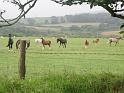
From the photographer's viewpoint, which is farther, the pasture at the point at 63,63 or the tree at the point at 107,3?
the pasture at the point at 63,63

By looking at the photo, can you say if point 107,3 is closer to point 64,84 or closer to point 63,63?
point 64,84

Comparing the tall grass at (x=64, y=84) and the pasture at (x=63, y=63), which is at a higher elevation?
the tall grass at (x=64, y=84)

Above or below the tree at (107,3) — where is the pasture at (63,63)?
below

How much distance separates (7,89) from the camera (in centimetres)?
1148

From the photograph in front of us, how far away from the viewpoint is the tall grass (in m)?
11.5

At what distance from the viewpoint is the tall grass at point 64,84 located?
37.8 feet

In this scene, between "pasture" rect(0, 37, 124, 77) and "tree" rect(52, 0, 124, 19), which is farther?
"pasture" rect(0, 37, 124, 77)

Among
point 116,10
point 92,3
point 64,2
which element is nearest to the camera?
point 92,3

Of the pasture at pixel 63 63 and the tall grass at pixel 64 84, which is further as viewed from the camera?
the pasture at pixel 63 63

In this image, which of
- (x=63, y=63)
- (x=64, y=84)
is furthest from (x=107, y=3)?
(x=63, y=63)

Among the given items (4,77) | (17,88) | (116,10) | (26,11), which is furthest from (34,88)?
(116,10)

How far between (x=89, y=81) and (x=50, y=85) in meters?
1.14

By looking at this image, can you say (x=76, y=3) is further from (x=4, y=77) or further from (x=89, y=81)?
(x=4, y=77)

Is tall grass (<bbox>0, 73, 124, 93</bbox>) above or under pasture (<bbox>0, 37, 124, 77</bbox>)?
above
